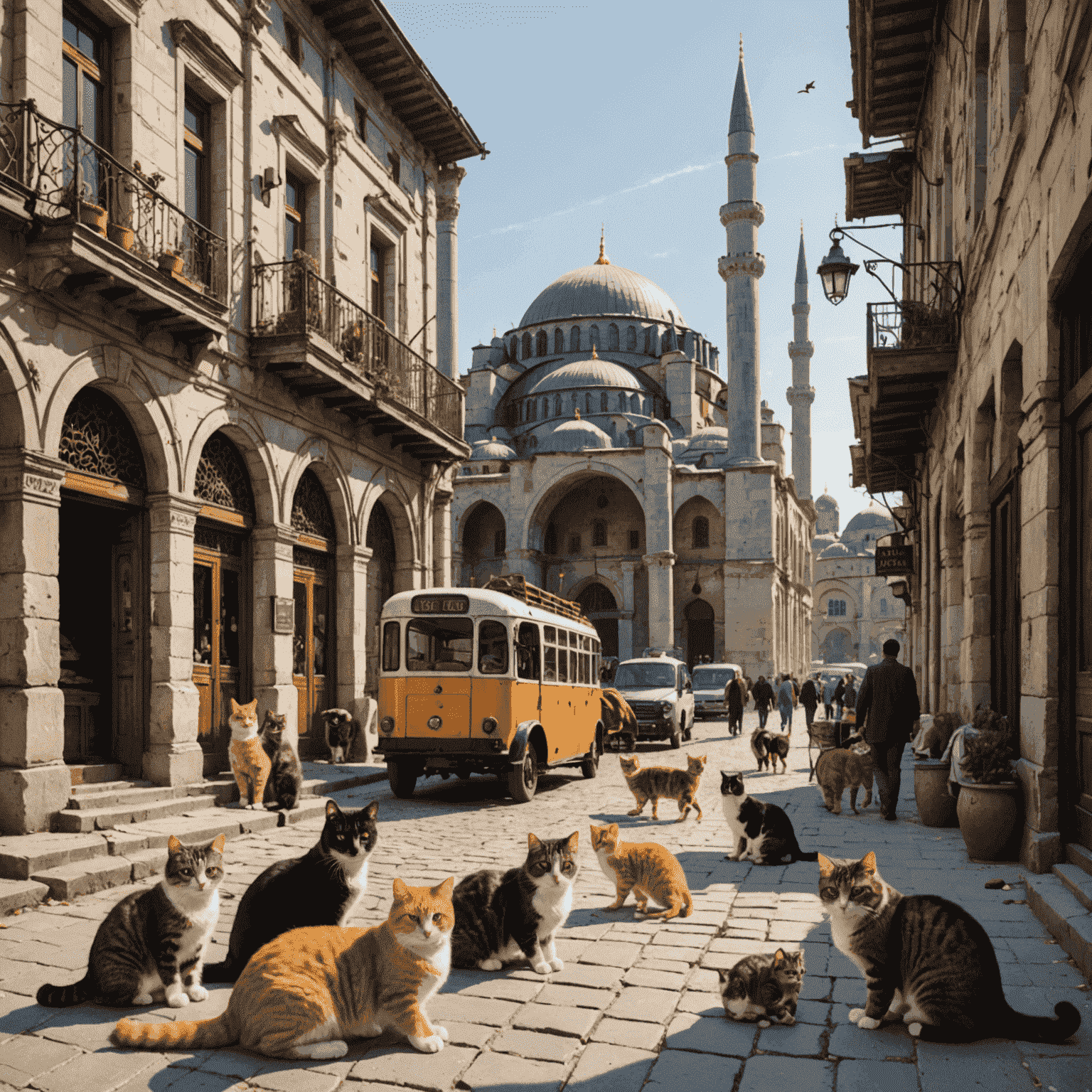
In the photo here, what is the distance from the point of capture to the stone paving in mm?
4254

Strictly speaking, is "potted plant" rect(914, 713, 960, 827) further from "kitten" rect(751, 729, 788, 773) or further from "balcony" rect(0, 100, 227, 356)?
"balcony" rect(0, 100, 227, 356)

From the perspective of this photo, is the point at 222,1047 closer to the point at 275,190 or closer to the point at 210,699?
the point at 210,699

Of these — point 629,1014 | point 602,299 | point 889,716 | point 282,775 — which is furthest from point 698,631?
point 629,1014

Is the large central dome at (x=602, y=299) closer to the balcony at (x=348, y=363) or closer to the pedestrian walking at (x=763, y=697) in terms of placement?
the pedestrian walking at (x=763, y=697)

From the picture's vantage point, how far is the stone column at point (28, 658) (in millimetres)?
9047

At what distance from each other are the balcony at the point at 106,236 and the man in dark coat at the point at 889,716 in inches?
328

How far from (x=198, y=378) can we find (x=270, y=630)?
3.52 meters

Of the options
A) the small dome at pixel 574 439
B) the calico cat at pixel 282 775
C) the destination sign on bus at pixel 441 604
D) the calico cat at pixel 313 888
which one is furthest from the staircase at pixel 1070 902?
the small dome at pixel 574 439

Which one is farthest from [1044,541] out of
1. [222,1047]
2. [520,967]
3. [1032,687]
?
[222,1047]

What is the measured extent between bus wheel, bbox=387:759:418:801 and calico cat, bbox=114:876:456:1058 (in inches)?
330

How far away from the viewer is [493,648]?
40.6 feet

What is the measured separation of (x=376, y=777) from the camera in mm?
14602

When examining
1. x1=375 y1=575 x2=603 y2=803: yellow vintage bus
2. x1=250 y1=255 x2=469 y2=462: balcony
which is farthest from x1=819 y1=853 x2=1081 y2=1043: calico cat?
x1=250 y1=255 x2=469 y2=462: balcony

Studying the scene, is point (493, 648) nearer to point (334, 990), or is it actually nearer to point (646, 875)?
point (646, 875)
